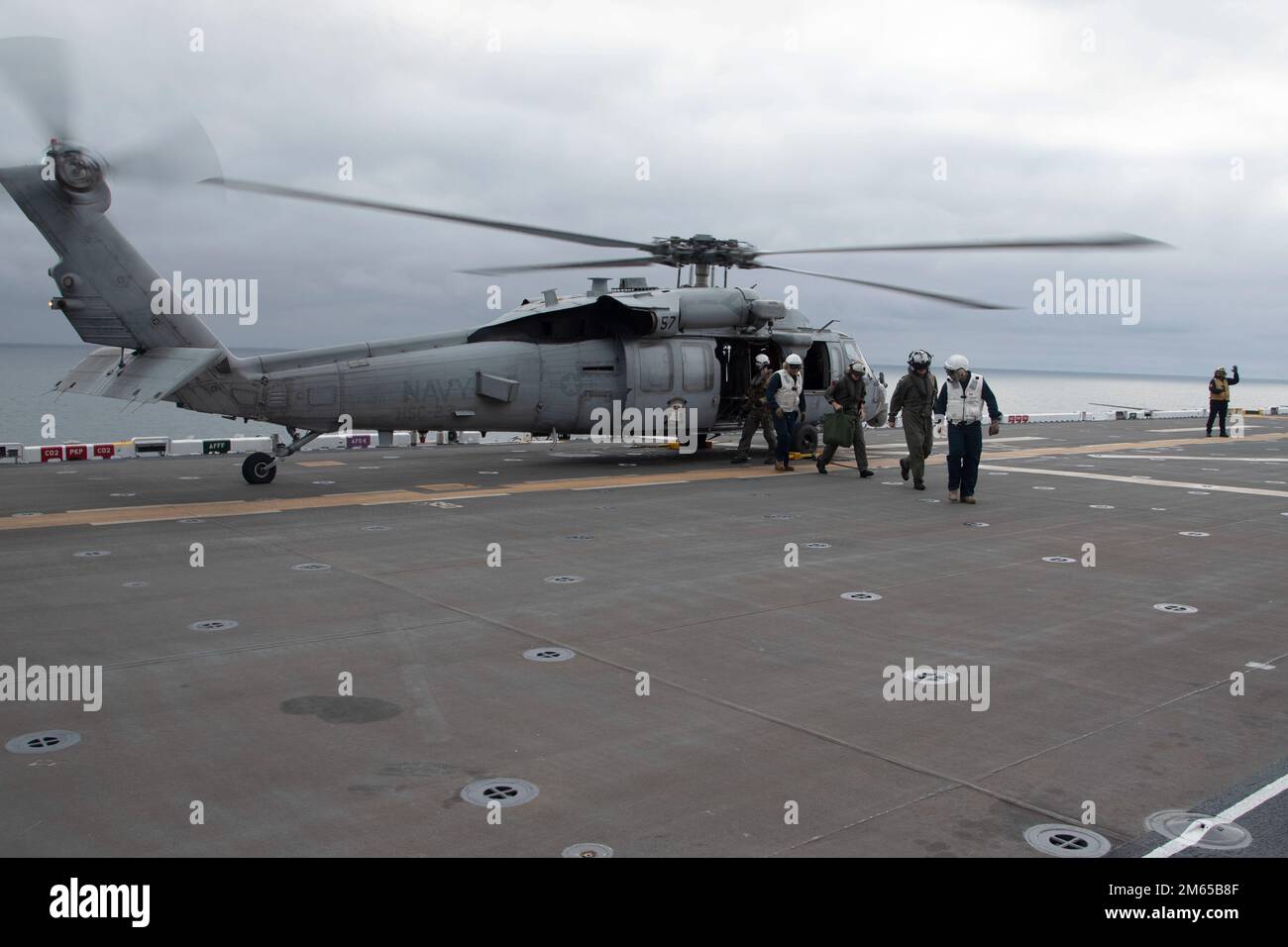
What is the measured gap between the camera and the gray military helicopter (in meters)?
12.4

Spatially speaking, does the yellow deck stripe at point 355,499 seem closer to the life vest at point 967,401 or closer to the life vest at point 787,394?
the life vest at point 787,394

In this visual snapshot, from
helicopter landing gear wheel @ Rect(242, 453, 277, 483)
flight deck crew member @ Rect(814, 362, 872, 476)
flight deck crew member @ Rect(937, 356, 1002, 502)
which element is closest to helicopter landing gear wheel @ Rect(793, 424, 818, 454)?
flight deck crew member @ Rect(814, 362, 872, 476)

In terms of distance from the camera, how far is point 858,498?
46.4 ft

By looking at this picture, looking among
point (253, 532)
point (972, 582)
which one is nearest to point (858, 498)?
point (972, 582)

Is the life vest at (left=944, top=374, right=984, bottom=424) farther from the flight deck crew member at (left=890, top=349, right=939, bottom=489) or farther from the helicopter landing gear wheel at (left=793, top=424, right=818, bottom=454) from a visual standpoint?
the helicopter landing gear wheel at (left=793, top=424, right=818, bottom=454)

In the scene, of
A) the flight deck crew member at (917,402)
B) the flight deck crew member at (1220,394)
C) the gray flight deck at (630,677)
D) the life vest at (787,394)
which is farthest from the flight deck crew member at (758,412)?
the flight deck crew member at (1220,394)

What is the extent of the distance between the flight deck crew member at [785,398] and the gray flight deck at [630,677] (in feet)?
16.4

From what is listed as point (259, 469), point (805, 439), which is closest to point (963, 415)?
point (805, 439)

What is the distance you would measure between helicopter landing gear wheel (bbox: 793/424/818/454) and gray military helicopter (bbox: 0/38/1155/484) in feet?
0.16

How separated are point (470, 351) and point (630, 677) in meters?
10.7

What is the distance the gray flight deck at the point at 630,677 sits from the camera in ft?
13.3

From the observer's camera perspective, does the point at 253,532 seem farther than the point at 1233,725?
Yes
